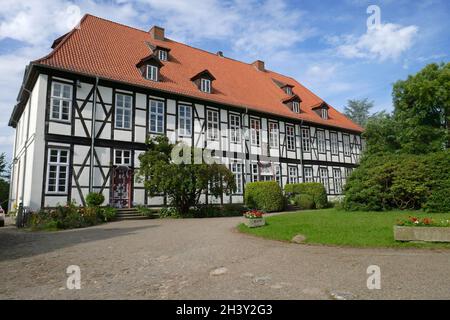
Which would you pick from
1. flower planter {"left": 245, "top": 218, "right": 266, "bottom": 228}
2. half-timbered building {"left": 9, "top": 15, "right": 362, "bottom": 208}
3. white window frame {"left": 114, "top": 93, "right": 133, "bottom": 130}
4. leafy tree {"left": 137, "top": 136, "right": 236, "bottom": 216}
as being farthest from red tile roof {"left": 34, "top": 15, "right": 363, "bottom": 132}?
flower planter {"left": 245, "top": 218, "right": 266, "bottom": 228}

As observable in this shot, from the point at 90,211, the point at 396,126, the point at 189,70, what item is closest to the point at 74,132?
the point at 90,211

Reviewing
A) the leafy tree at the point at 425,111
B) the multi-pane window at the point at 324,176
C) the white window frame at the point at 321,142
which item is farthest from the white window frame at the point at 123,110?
the leafy tree at the point at 425,111

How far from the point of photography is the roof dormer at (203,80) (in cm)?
2083

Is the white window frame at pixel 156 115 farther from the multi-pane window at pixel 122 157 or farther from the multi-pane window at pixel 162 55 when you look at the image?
the multi-pane window at pixel 162 55

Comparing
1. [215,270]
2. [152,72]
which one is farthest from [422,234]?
[152,72]

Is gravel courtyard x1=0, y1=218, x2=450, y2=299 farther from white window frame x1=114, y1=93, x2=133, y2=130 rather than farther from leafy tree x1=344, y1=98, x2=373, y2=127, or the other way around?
leafy tree x1=344, y1=98, x2=373, y2=127

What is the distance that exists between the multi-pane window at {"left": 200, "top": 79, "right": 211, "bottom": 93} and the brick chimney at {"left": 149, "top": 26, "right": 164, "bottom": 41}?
19.8ft

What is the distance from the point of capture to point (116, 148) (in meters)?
17.0

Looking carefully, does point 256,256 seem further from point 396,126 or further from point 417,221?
point 396,126

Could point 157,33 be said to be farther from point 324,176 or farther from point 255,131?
point 324,176

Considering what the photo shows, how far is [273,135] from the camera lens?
23812 millimetres

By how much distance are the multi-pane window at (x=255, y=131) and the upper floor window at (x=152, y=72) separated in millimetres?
7256

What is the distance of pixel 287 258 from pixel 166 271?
2.41 meters

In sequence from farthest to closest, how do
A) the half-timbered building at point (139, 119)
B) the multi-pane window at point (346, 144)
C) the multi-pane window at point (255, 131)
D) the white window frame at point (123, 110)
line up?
the multi-pane window at point (346, 144) < the multi-pane window at point (255, 131) < the white window frame at point (123, 110) < the half-timbered building at point (139, 119)
